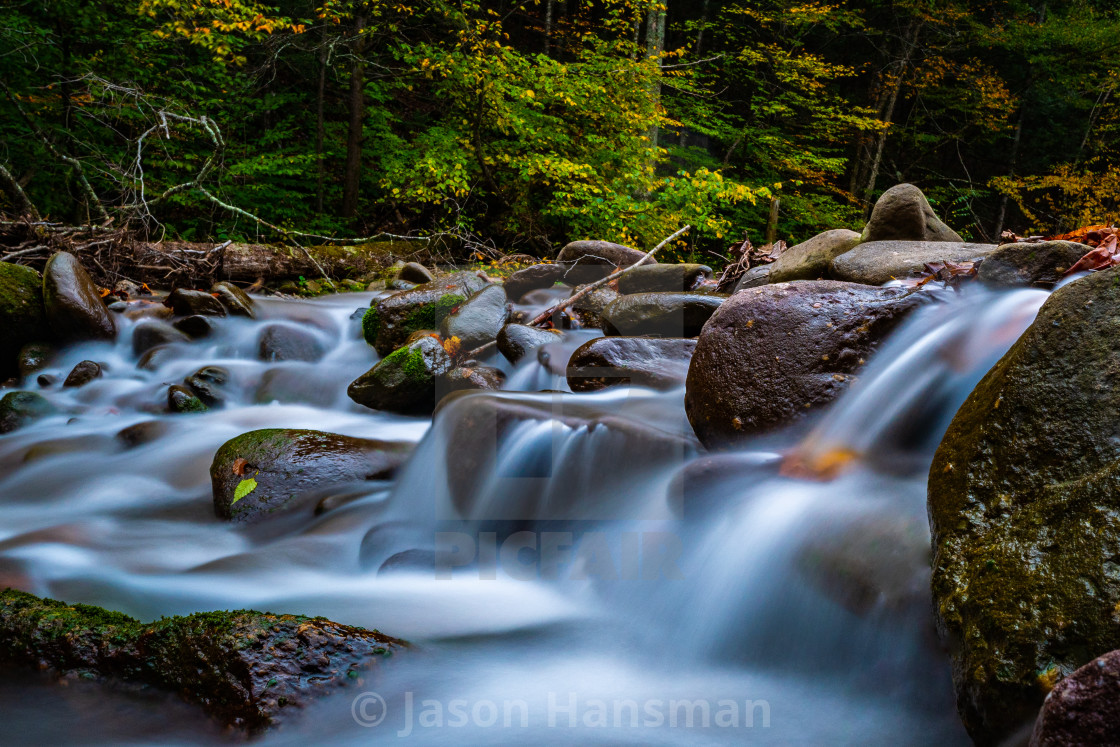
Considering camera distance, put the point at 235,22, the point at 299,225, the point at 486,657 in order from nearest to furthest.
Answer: the point at 486,657 → the point at 235,22 → the point at 299,225

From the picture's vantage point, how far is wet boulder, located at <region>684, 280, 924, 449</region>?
317 cm

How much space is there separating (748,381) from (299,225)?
1062cm

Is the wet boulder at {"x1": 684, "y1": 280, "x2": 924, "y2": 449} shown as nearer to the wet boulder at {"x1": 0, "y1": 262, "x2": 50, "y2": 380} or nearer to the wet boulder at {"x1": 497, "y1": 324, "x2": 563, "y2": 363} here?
the wet boulder at {"x1": 497, "y1": 324, "x2": 563, "y2": 363}

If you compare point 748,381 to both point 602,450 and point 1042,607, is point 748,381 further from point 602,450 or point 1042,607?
point 1042,607

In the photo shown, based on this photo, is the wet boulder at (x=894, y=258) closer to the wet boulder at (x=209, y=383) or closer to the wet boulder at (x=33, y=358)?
the wet boulder at (x=209, y=383)

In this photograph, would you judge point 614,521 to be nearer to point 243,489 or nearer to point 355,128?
point 243,489

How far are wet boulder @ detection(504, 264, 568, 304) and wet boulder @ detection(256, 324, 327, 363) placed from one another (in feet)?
6.61

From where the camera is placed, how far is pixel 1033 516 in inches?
64.0

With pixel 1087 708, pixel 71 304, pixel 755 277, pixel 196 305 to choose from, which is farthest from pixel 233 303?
pixel 1087 708

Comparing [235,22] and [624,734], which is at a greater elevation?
[235,22]

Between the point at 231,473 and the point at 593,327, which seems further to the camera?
the point at 593,327

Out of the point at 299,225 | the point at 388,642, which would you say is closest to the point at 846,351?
the point at 388,642

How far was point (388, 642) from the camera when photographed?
85.4 inches

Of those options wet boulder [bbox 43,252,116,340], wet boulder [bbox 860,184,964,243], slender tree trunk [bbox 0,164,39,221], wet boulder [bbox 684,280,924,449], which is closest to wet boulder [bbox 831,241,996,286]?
wet boulder [bbox 860,184,964,243]
